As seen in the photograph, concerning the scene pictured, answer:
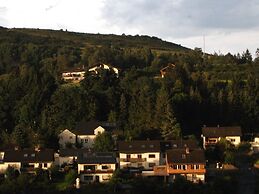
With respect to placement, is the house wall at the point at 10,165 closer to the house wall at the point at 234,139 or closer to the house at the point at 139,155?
the house at the point at 139,155

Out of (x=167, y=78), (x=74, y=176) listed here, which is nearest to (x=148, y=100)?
(x=167, y=78)

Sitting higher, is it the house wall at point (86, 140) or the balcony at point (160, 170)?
the house wall at point (86, 140)

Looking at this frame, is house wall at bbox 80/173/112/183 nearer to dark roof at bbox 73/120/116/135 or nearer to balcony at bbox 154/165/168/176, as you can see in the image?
balcony at bbox 154/165/168/176

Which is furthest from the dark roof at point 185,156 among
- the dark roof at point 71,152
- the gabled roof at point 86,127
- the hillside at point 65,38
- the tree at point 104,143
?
the hillside at point 65,38

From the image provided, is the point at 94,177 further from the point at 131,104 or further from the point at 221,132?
the point at 221,132

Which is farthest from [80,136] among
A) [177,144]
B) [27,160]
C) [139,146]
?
[177,144]

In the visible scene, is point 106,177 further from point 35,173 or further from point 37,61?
point 37,61
